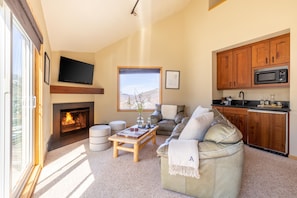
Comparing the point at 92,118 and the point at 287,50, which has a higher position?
the point at 287,50

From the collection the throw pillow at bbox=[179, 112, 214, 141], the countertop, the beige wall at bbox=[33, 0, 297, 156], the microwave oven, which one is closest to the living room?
the beige wall at bbox=[33, 0, 297, 156]

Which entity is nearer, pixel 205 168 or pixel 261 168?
pixel 205 168

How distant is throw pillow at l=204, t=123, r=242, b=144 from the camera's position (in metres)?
1.63

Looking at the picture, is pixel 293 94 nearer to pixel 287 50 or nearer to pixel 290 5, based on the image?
pixel 287 50

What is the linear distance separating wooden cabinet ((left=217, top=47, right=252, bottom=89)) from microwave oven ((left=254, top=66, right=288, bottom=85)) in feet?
0.61

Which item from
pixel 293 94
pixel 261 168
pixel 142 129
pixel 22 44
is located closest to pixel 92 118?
pixel 142 129

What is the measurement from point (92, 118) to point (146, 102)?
1852 millimetres

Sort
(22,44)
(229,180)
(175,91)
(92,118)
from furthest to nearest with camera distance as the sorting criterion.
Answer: (175,91), (92,118), (22,44), (229,180)

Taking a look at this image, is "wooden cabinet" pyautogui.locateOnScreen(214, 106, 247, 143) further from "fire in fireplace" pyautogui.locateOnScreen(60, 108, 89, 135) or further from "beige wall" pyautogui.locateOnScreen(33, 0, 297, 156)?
"fire in fireplace" pyautogui.locateOnScreen(60, 108, 89, 135)

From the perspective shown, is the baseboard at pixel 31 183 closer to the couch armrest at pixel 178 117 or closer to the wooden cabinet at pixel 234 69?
the couch armrest at pixel 178 117

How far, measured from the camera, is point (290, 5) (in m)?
2.92

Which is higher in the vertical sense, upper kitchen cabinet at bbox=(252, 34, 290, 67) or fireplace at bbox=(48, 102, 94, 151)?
upper kitchen cabinet at bbox=(252, 34, 290, 67)

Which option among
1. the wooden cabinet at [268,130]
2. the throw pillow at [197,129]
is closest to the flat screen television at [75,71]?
the throw pillow at [197,129]

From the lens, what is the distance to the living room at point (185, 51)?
3.64 meters
